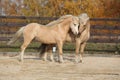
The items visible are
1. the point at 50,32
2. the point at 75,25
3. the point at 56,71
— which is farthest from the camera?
the point at 50,32

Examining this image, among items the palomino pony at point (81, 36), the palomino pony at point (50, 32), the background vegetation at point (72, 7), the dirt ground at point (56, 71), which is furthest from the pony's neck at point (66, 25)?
the background vegetation at point (72, 7)

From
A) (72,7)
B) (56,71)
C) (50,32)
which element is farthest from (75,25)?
(72,7)

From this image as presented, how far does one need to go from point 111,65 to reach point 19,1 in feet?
94.5

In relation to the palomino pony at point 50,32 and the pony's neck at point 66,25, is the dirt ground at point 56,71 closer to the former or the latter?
the palomino pony at point 50,32

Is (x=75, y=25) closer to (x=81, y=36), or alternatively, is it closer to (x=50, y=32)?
(x=81, y=36)

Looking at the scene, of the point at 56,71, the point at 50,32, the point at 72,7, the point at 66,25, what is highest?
the point at 72,7

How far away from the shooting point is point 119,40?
1245 centimetres

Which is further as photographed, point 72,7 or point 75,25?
point 72,7

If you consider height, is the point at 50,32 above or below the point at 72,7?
below

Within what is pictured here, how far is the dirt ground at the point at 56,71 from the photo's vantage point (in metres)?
7.11

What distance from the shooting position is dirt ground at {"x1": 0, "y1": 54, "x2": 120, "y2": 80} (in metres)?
7.11

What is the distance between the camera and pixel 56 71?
794 centimetres

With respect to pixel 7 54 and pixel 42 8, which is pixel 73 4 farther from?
pixel 7 54

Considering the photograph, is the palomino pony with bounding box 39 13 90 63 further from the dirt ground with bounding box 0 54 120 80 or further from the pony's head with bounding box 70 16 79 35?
the dirt ground with bounding box 0 54 120 80
